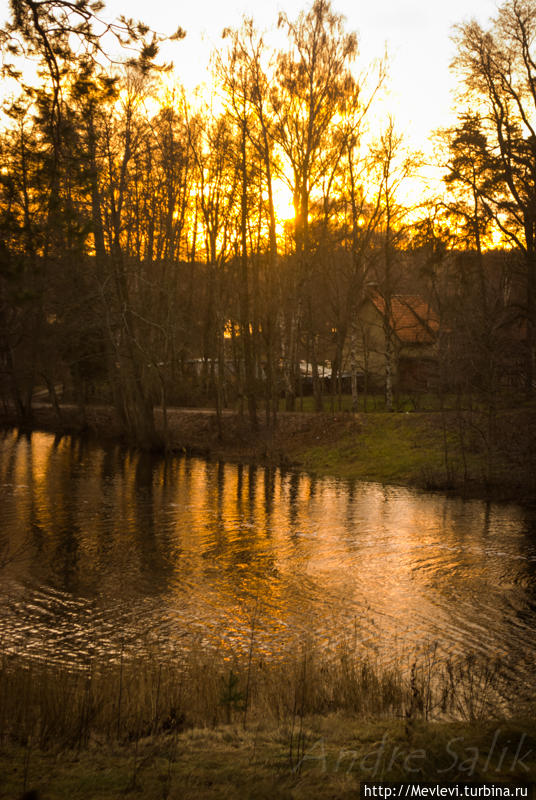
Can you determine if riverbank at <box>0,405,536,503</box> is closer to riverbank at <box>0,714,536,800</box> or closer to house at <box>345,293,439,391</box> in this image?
house at <box>345,293,439,391</box>

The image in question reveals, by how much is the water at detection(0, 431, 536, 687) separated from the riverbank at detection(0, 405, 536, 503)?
177cm

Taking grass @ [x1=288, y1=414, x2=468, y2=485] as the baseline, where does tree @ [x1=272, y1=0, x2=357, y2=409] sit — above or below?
above

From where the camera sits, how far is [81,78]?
30.1ft

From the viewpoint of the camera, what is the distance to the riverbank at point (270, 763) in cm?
475

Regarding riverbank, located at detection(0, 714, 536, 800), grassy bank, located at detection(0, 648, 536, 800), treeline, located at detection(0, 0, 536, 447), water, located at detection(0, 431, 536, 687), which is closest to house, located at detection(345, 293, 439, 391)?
treeline, located at detection(0, 0, 536, 447)

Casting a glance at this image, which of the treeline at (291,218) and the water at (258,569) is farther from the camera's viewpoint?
the treeline at (291,218)

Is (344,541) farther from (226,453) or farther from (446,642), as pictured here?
(226,453)

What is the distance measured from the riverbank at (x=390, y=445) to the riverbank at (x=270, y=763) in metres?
19.3

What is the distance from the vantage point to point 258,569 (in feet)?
50.9

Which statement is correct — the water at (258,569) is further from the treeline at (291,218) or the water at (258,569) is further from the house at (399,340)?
the house at (399,340)

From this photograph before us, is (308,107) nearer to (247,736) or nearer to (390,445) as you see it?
(390,445)

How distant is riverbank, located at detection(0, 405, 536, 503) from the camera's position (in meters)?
25.7

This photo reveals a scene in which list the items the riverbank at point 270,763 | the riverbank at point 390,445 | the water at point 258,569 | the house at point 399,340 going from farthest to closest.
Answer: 1. the house at point 399,340
2. the riverbank at point 390,445
3. the water at point 258,569
4. the riverbank at point 270,763

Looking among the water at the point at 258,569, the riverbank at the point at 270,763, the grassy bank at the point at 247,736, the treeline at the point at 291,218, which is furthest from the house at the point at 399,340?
the riverbank at the point at 270,763
